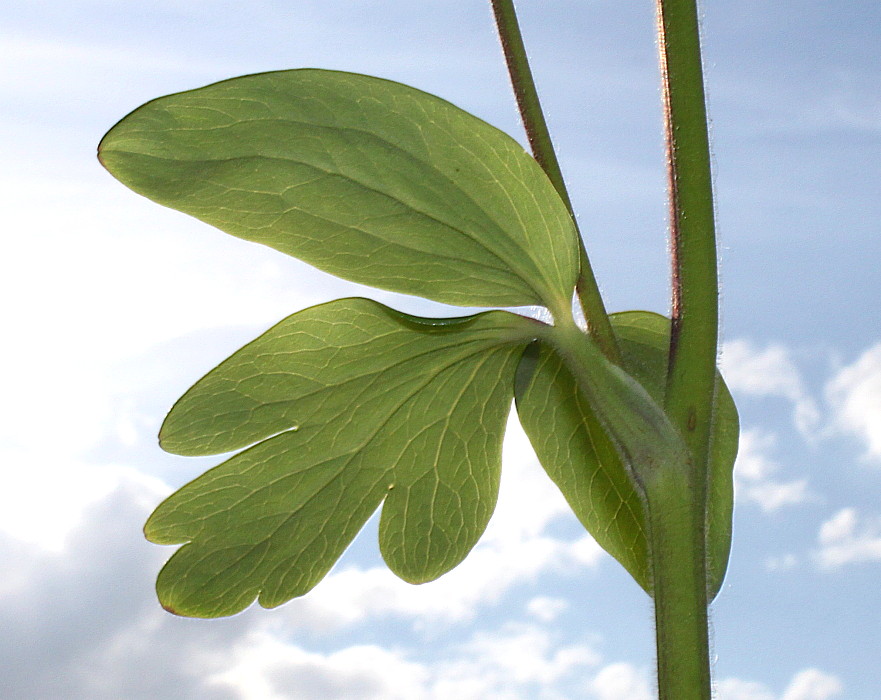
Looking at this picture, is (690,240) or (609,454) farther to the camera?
(609,454)

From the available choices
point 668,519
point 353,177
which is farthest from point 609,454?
point 353,177

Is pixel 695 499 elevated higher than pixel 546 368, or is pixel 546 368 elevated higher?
pixel 546 368

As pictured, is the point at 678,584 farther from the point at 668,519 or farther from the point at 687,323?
the point at 687,323

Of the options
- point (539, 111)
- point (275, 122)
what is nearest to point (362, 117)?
point (275, 122)

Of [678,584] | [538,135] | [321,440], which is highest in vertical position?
[538,135]

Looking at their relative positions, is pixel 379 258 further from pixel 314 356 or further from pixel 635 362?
pixel 635 362

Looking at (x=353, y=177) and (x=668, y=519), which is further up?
(x=353, y=177)

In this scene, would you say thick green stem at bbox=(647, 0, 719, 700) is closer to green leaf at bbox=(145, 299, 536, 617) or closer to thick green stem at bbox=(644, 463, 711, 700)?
thick green stem at bbox=(644, 463, 711, 700)
